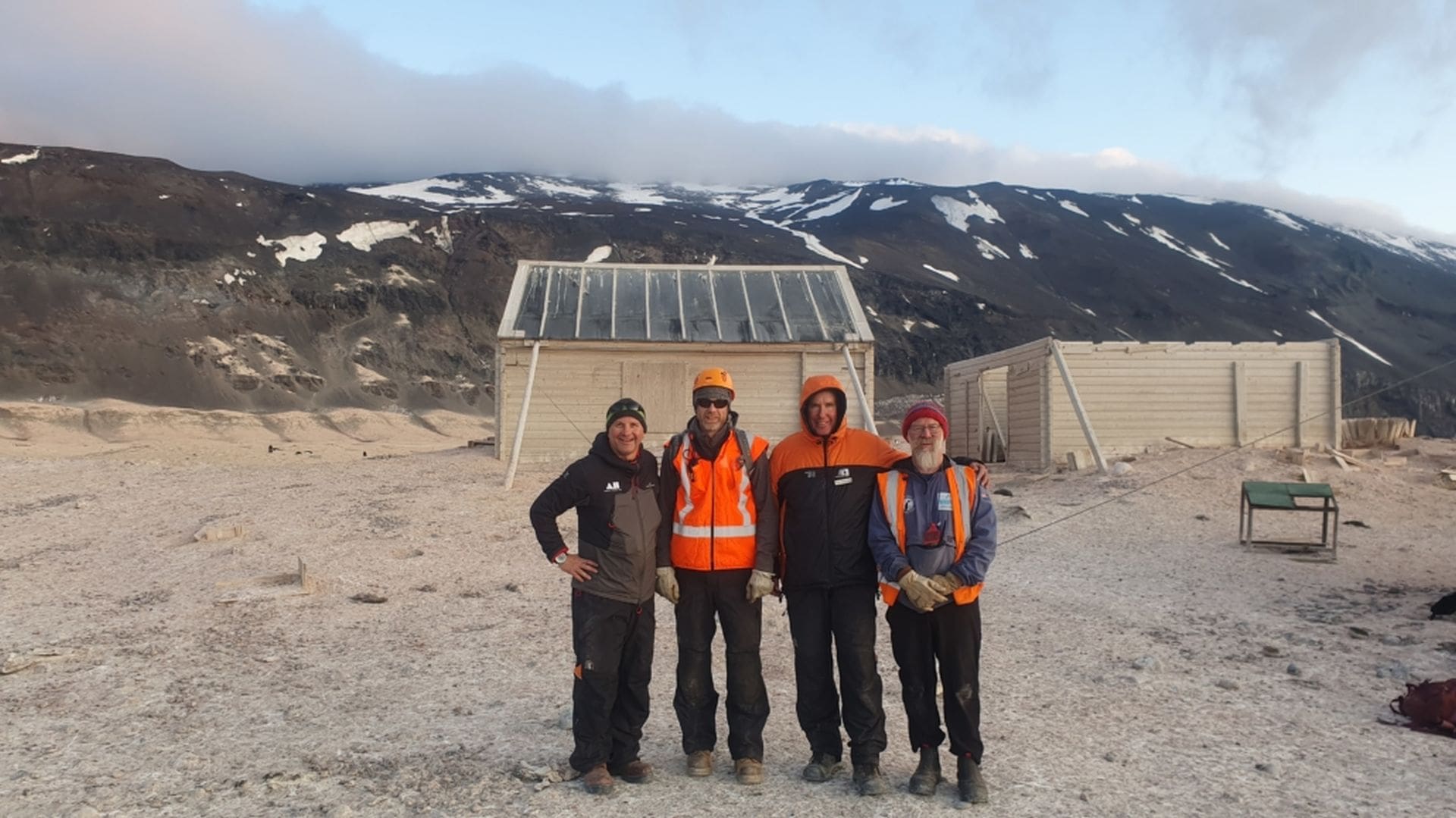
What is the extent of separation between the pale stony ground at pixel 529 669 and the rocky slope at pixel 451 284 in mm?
33139

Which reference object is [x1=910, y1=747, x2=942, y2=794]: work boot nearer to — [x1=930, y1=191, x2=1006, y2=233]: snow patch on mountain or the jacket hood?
the jacket hood

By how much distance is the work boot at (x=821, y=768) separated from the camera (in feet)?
13.8

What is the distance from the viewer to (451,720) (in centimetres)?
518

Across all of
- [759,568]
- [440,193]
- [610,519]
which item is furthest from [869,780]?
[440,193]

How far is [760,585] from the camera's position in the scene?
416cm

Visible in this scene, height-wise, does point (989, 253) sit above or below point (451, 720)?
above

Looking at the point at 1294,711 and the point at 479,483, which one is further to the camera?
the point at 479,483

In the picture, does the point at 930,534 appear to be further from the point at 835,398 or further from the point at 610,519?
the point at 610,519

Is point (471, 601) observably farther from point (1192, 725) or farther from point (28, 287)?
point (28, 287)

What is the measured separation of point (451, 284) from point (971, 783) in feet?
185

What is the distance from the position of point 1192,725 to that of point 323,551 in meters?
8.61

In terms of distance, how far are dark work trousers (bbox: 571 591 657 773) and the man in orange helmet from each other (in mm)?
184

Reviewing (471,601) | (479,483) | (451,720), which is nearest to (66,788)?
(451,720)

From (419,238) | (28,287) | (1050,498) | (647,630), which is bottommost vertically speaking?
(1050,498)
